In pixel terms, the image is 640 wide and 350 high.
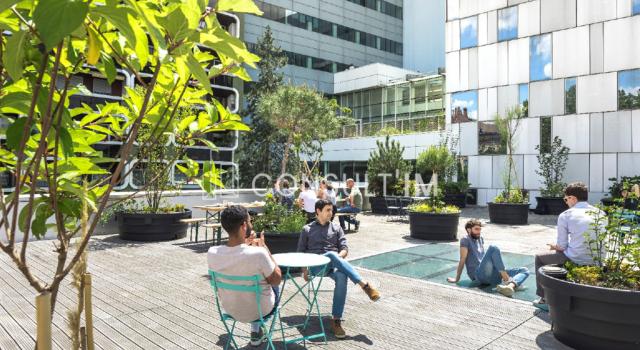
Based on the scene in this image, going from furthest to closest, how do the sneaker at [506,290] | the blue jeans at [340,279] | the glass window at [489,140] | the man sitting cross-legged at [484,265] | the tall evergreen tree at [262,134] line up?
1. the tall evergreen tree at [262,134]
2. the glass window at [489,140]
3. the man sitting cross-legged at [484,265]
4. the sneaker at [506,290]
5. the blue jeans at [340,279]

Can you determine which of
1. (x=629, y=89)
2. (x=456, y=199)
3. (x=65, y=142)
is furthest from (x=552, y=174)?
(x=65, y=142)

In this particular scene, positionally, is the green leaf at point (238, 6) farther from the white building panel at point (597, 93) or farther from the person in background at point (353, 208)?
the white building panel at point (597, 93)

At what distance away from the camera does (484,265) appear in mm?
7062

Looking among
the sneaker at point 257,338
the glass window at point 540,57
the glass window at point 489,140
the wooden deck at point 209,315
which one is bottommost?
the wooden deck at point 209,315

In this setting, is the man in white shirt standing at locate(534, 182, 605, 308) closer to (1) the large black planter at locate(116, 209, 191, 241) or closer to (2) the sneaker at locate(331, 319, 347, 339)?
(2) the sneaker at locate(331, 319, 347, 339)

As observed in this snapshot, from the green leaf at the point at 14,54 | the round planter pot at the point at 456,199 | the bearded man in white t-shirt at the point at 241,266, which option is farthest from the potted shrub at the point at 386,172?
the green leaf at the point at 14,54

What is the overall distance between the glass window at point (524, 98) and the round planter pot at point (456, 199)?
503 centimetres

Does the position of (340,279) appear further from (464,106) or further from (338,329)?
(464,106)

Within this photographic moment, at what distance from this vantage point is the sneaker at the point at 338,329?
4.93 m

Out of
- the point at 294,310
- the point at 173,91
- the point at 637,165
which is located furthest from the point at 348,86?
the point at 173,91

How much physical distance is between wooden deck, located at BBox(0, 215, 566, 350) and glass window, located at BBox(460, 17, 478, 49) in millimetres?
20591

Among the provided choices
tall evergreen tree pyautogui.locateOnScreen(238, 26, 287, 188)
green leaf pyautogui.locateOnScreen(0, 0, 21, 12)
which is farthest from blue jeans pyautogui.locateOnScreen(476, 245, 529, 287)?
tall evergreen tree pyautogui.locateOnScreen(238, 26, 287, 188)

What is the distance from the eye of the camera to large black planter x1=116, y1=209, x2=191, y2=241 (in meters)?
11.6

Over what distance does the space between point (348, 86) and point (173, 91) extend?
48.3 metres
